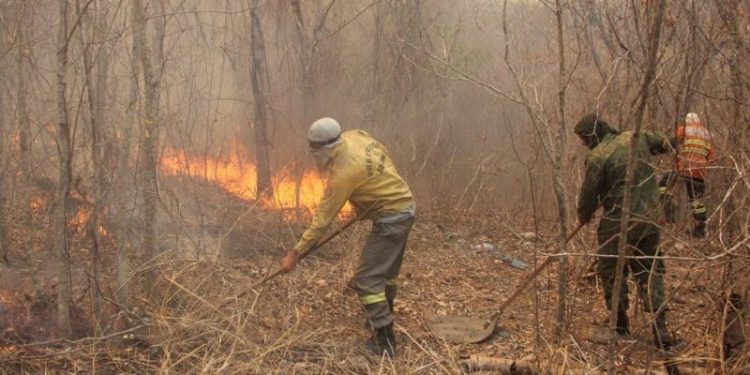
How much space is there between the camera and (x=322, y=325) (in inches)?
206

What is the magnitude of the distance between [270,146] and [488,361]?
530 cm

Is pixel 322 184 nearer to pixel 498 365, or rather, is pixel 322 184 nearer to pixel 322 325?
pixel 322 325

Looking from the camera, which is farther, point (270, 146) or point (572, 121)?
point (270, 146)

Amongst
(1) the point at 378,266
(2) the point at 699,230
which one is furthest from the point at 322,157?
(2) the point at 699,230

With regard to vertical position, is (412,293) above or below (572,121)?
below

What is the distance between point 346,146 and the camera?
15.4 feet

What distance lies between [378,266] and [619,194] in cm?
202

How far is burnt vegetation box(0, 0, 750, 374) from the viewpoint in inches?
161

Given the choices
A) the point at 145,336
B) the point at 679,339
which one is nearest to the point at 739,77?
the point at 679,339

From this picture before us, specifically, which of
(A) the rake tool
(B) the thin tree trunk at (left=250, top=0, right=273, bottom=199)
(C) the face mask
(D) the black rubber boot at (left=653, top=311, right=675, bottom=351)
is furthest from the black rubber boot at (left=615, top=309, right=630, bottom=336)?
(B) the thin tree trunk at (left=250, top=0, right=273, bottom=199)

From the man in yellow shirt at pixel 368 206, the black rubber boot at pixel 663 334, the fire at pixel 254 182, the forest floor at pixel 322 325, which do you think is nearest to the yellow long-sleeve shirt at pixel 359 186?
the man in yellow shirt at pixel 368 206

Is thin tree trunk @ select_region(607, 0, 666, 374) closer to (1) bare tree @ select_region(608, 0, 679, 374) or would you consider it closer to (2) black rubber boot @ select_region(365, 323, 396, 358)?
(1) bare tree @ select_region(608, 0, 679, 374)

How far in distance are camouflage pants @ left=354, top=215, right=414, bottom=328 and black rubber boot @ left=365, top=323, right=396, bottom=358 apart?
60 millimetres

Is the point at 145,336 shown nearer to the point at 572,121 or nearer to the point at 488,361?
the point at 488,361
